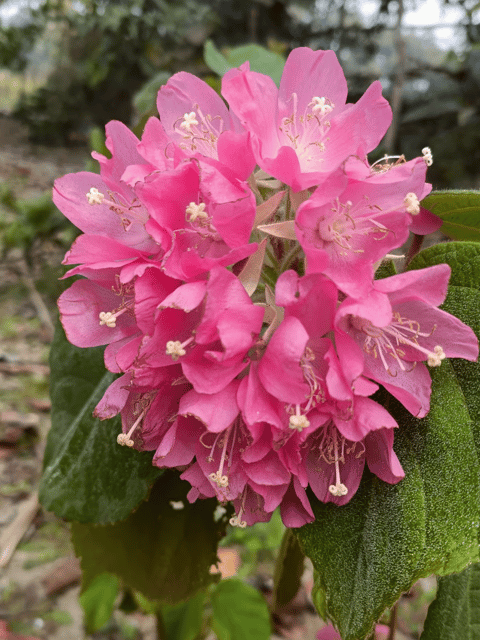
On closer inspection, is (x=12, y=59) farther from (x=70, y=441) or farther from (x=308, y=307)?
(x=308, y=307)

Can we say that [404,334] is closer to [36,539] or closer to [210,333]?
[210,333]

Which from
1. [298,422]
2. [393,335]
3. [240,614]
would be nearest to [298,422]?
[298,422]

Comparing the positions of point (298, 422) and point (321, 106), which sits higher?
point (321, 106)

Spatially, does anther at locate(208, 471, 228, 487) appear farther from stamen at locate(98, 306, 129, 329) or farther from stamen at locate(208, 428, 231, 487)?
stamen at locate(98, 306, 129, 329)

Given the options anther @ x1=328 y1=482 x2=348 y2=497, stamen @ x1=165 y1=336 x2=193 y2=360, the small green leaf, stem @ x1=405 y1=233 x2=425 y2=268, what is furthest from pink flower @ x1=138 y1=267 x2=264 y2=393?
the small green leaf

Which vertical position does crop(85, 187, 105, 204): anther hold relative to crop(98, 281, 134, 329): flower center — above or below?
above

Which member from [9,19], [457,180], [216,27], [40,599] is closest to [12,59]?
[9,19]
